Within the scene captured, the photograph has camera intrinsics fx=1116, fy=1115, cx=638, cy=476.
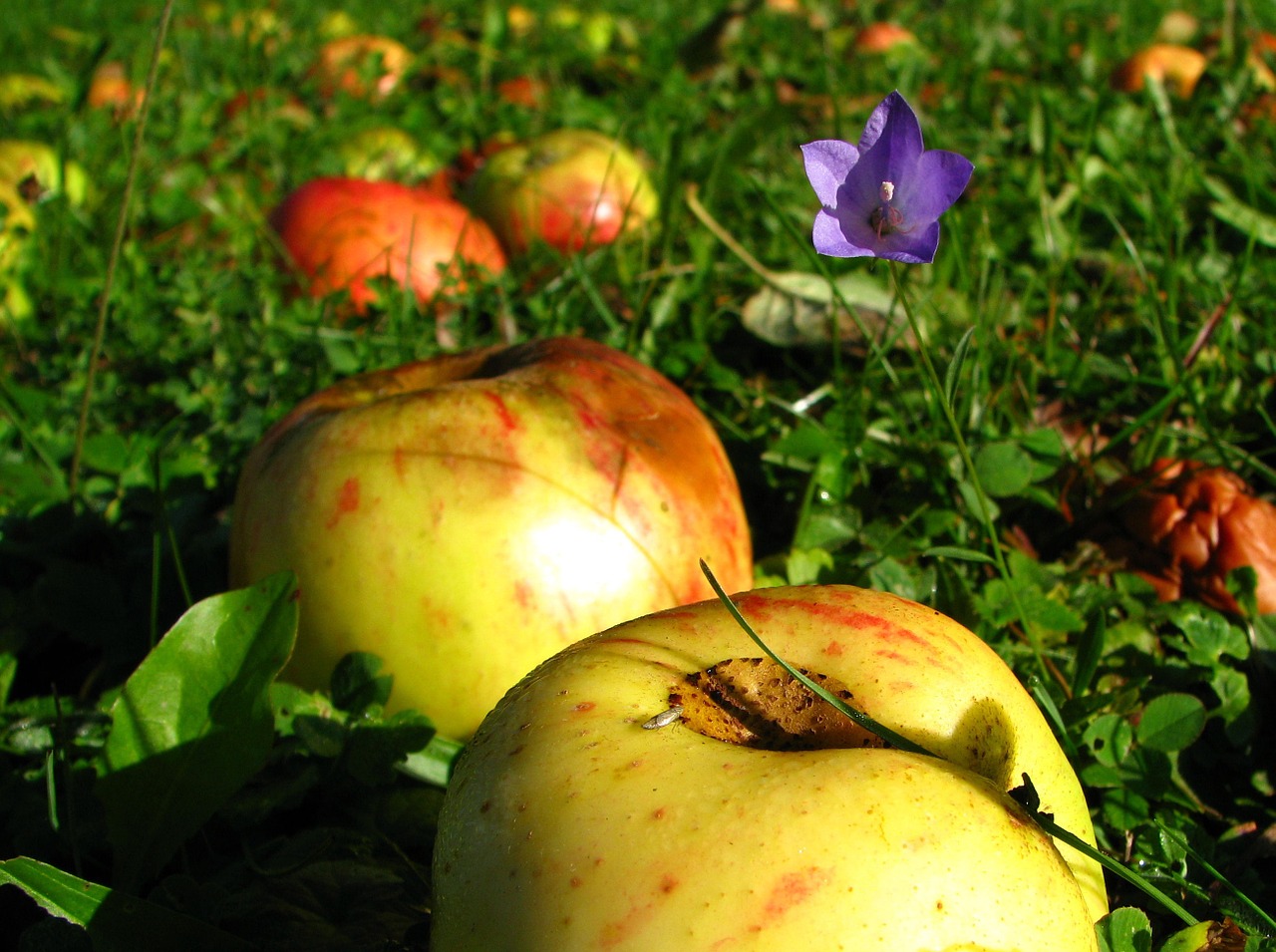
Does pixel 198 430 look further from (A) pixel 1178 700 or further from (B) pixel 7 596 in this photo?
(A) pixel 1178 700

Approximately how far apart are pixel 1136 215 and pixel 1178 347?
3.19 feet

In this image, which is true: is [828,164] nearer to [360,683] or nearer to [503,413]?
[503,413]

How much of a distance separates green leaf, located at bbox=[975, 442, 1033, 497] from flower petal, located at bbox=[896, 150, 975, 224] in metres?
0.97

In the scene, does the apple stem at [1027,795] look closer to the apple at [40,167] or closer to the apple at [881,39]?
the apple at [40,167]

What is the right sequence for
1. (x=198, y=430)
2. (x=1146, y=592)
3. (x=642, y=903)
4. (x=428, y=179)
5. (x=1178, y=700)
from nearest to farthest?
1. (x=642, y=903)
2. (x=1178, y=700)
3. (x=1146, y=592)
4. (x=198, y=430)
5. (x=428, y=179)

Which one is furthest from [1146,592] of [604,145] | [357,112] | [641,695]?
[357,112]

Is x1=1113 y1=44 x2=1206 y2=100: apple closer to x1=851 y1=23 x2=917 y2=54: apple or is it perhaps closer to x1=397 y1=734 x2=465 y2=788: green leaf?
x1=851 y1=23 x2=917 y2=54: apple

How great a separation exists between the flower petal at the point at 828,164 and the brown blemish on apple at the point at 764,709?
1.60 feet

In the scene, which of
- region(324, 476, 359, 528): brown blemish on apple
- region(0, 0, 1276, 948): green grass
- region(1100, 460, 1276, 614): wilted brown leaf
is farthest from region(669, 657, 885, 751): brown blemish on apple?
region(1100, 460, 1276, 614): wilted brown leaf

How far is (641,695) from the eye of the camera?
1.14 meters

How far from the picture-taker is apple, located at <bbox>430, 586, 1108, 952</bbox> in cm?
92

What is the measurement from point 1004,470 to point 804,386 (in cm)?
70

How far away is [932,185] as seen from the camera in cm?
109

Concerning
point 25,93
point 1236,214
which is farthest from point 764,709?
point 25,93
